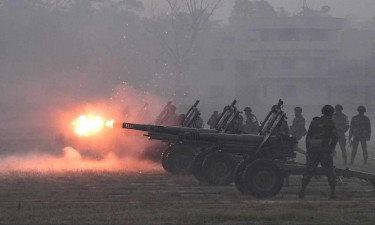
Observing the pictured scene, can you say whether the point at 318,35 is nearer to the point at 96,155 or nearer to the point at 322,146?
the point at 96,155

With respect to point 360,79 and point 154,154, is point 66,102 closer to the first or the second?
point 360,79

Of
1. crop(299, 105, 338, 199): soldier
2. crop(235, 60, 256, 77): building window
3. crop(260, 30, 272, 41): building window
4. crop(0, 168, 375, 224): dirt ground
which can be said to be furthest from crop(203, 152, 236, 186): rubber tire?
crop(260, 30, 272, 41): building window

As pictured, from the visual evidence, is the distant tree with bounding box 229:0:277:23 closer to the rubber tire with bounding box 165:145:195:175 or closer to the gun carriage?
the rubber tire with bounding box 165:145:195:175

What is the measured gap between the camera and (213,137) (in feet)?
59.7

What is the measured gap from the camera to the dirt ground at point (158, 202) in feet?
41.2

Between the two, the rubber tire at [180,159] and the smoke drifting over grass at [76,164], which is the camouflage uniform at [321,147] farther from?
the smoke drifting over grass at [76,164]

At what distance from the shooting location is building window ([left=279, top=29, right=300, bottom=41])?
99.0 meters

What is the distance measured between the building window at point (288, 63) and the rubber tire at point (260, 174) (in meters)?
82.1

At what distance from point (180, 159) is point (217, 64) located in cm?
7828

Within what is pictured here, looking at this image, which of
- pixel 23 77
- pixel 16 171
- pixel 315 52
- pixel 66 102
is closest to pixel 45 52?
pixel 23 77

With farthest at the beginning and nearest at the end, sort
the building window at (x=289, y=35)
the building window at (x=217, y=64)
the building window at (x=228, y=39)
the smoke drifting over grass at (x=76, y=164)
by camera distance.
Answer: the building window at (x=228, y=39) < the building window at (x=289, y=35) < the building window at (x=217, y=64) < the smoke drifting over grass at (x=76, y=164)

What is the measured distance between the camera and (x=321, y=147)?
1623 cm

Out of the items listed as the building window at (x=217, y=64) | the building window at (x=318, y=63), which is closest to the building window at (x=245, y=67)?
the building window at (x=217, y=64)

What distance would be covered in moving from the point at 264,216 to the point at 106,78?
276ft
